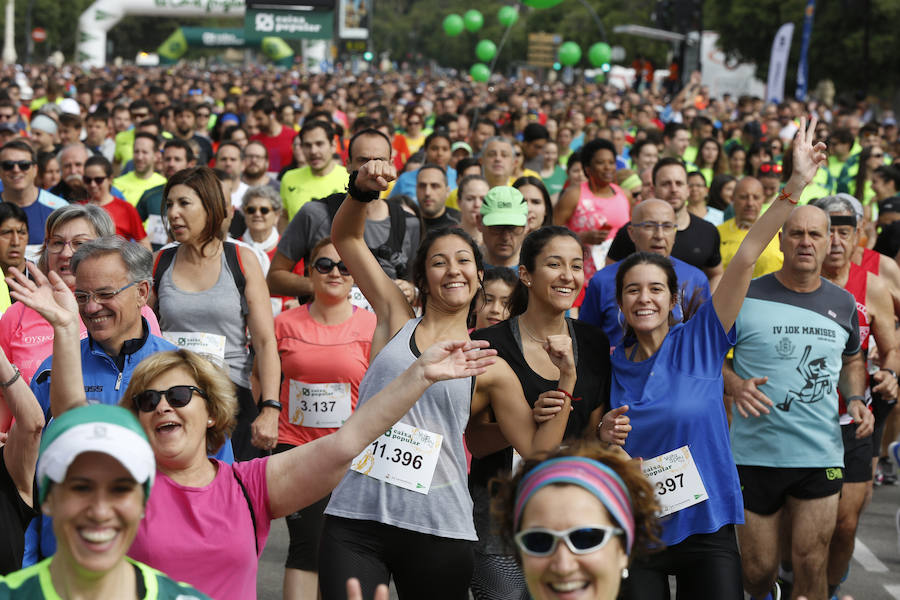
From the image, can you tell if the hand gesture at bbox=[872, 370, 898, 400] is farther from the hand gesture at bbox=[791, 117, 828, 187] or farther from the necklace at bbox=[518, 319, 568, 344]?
the necklace at bbox=[518, 319, 568, 344]

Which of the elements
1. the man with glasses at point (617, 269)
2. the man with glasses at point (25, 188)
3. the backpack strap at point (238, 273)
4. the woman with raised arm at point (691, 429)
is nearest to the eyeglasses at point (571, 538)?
the woman with raised arm at point (691, 429)

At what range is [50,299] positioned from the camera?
11.1 feet

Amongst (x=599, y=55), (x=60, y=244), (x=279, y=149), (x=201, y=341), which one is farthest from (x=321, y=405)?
(x=599, y=55)

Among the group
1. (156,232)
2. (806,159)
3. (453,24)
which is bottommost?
(156,232)

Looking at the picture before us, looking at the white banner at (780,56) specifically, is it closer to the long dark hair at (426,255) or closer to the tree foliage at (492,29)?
the long dark hair at (426,255)

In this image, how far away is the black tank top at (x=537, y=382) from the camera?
4.43 m

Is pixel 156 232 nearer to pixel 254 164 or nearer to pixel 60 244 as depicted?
pixel 254 164

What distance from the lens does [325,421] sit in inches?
219

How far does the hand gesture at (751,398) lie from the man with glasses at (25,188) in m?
4.48

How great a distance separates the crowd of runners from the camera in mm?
2768

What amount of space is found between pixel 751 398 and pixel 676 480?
2.33 ft

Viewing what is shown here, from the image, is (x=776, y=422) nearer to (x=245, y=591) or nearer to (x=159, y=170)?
(x=245, y=591)

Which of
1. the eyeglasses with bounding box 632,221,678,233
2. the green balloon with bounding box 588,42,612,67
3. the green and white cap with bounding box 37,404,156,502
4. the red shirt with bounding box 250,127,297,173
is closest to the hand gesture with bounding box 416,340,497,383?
the green and white cap with bounding box 37,404,156,502

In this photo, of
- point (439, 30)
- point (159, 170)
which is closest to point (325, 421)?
point (159, 170)
